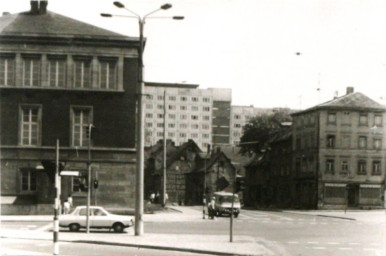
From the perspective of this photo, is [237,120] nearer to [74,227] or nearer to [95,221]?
[95,221]

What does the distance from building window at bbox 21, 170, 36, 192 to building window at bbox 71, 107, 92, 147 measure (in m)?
4.12

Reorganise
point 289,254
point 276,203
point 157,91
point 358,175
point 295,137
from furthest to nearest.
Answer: point 157,91 → point 276,203 → point 295,137 → point 358,175 → point 289,254

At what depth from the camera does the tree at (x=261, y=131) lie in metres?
110

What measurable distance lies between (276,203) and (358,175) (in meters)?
18.8

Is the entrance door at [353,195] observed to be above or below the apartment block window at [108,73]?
below

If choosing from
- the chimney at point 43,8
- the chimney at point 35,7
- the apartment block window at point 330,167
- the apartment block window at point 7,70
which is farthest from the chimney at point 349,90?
the apartment block window at point 7,70

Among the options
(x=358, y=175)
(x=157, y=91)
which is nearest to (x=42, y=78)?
(x=358, y=175)

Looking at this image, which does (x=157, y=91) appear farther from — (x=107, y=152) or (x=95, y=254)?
(x=95, y=254)

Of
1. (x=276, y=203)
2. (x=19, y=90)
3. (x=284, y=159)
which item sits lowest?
(x=276, y=203)

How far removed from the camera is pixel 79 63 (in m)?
57.6

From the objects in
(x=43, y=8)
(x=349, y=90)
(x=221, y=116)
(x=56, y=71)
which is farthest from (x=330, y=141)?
(x=221, y=116)

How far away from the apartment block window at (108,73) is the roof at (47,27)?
202cm

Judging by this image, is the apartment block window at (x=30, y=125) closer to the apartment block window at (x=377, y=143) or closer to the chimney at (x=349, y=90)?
the apartment block window at (x=377, y=143)

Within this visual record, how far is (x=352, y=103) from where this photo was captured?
87.1 m
